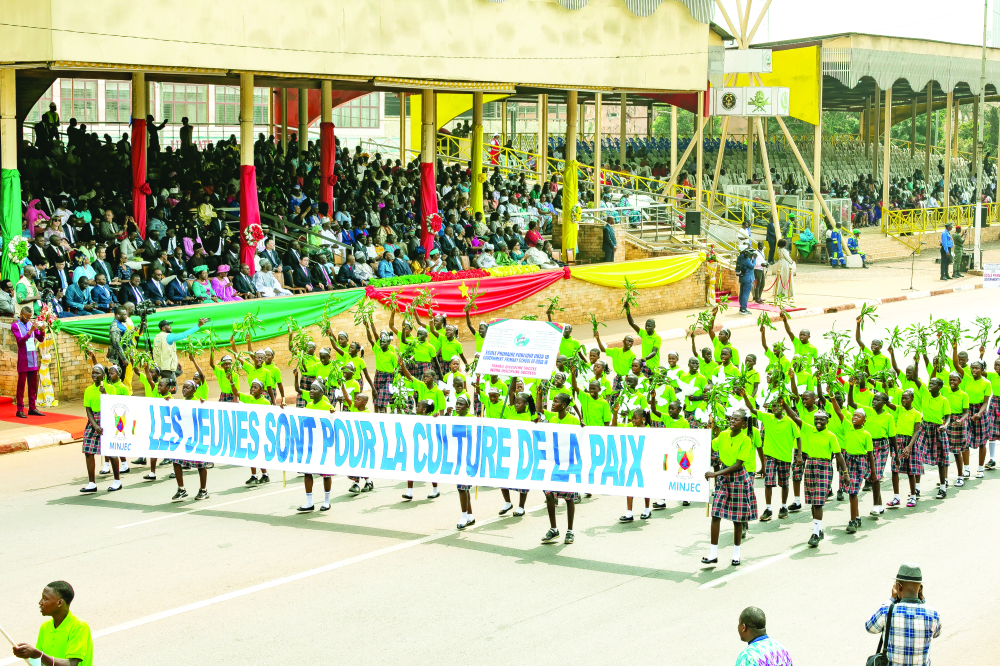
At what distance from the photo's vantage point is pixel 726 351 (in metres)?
15.7

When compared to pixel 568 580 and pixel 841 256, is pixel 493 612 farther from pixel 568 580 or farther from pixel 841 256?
pixel 841 256

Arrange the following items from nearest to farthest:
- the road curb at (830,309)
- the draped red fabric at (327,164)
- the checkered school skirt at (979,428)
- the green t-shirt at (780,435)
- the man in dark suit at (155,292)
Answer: the green t-shirt at (780,435), the checkered school skirt at (979,428), the man in dark suit at (155,292), the road curb at (830,309), the draped red fabric at (327,164)

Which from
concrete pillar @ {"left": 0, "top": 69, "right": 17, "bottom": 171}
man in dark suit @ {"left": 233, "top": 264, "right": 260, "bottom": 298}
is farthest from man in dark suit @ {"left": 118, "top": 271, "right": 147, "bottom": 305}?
concrete pillar @ {"left": 0, "top": 69, "right": 17, "bottom": 171}

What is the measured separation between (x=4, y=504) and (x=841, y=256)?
3189 centimetres

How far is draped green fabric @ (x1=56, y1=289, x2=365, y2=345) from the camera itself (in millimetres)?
19922

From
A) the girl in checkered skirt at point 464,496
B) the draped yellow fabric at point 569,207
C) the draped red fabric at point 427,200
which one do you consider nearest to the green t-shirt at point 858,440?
the girl in checkered skirt at point 464,496

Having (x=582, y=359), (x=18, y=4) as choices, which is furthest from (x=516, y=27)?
(x=582, y=359)

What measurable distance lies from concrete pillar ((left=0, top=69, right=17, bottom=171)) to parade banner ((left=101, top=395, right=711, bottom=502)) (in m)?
7.87

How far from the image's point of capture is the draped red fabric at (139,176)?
24938 mm

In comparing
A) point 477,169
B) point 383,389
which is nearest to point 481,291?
point 477,169

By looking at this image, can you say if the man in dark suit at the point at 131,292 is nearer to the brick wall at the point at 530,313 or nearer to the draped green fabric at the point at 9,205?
the brick wall at the point at 530,313

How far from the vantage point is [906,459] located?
46.1ft

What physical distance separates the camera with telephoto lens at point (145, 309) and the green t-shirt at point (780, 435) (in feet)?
36.7

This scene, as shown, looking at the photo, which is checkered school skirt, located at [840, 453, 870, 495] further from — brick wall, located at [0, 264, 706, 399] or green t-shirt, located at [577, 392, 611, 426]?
brick wall, located at [0, 264, 706, 399]
